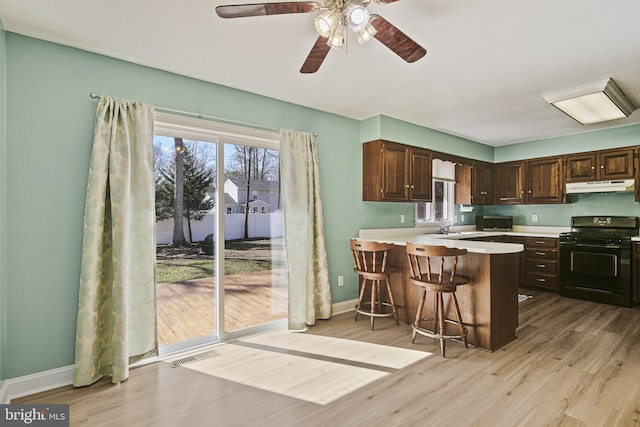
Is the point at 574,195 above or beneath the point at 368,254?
above

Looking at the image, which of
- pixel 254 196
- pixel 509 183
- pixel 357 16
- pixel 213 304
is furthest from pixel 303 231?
pixel 509 183

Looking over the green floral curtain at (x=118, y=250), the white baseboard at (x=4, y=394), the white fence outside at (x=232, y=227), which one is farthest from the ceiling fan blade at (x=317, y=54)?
the white baseboard at (x=4, y=394)

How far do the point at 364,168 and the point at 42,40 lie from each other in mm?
3308

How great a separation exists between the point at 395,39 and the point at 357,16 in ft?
0.99

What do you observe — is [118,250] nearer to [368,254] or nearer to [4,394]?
[4,394]

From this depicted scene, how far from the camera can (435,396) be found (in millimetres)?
2188

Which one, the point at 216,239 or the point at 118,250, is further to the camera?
the point at 216,239

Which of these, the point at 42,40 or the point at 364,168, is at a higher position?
the point at 42,40

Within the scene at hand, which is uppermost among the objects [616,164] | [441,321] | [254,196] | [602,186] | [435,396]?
[616,164]

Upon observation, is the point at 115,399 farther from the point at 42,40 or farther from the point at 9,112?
the point at 42,40

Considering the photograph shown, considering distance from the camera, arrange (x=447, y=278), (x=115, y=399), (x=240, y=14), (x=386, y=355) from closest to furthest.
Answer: (x=240, y=14)
(x=115, y=399)
(x=386, y=355)
(x=447, y=278)

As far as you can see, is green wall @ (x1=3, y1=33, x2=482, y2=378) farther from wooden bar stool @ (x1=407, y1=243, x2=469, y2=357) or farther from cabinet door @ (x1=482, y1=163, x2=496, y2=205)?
cabinet door @ (x1=482, y1=163, x2=496, y2=205)

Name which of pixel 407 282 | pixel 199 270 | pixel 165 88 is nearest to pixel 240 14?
pixel 165 88

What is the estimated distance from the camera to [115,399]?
2180mm
